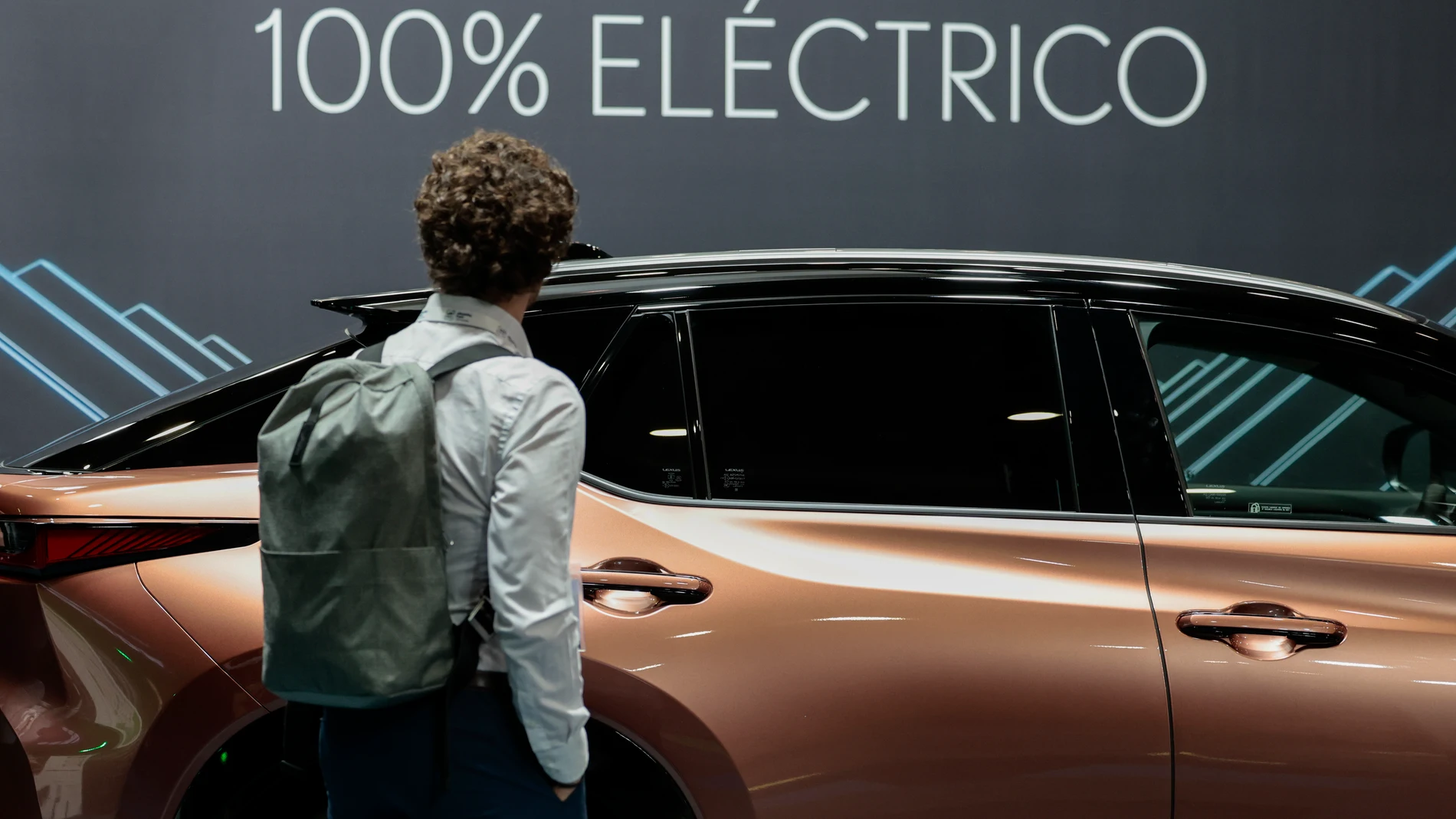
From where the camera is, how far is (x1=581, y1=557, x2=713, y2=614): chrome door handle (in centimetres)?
174

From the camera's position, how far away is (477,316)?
49.3 inches

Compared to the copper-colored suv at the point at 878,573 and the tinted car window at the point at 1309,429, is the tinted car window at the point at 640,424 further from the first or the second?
the tinted car window at the point at 1309,429

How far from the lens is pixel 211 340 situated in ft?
14.1

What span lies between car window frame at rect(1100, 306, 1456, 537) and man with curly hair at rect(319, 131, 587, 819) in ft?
3.59

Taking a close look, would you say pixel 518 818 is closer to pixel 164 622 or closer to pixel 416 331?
pixel 416 331

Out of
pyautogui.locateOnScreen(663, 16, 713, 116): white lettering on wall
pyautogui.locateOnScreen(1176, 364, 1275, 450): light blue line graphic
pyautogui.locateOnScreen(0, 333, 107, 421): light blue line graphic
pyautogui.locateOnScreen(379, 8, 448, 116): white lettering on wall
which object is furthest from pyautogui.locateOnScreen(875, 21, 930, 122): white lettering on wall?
pyautogui.locateOnScreen(0, 333, 107, 421): light blue line graphic

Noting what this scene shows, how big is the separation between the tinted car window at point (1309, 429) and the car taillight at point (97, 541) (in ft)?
5.15

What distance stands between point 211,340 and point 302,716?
3365mm

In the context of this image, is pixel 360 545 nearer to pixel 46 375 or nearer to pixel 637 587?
pixel 637 587

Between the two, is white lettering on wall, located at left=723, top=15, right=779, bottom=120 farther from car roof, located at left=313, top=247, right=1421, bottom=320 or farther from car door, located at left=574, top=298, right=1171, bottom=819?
car door, located at left=574, top=298, right=1171, bottom=819

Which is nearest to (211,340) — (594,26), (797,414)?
(594,26)

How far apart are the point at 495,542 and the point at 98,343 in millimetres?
3840

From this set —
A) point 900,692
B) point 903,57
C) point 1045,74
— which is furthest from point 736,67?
point 900,692

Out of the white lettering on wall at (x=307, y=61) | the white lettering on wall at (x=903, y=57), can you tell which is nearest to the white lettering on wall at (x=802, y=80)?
the white lettering on wall at (x=903, y=57)
